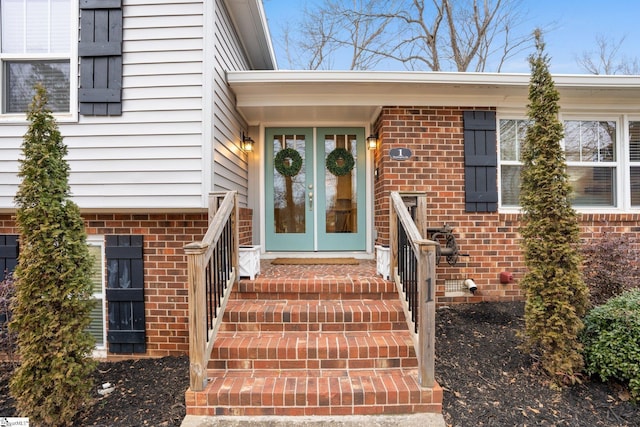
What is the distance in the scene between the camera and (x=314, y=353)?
97.5 inches

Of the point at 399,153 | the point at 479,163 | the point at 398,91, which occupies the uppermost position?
the point at 398,91

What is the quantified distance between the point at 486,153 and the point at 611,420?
9.14 feet

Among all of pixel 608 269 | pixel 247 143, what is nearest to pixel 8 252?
pixel 247 143

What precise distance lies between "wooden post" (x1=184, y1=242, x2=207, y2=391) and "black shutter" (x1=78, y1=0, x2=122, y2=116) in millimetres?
1889

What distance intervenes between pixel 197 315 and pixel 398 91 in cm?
323

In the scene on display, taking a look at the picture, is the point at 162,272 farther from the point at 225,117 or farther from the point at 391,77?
the point at 391,77

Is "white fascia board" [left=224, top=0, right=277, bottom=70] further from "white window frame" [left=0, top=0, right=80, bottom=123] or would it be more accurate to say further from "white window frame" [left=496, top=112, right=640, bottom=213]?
"white window frame" [left=496, top=112, right=640, bottom=213]

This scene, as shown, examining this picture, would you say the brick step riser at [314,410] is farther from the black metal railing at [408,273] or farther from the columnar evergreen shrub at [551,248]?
the columnar evergreen shrub at [551,248]

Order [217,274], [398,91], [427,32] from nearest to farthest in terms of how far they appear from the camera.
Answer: [217,274], [398,91], [427,32]

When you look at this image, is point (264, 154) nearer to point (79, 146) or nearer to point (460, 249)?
point (79, 146)

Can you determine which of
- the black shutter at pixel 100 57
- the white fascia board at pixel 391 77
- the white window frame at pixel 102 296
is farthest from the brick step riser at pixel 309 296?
the white fascia board at pixel 391 77

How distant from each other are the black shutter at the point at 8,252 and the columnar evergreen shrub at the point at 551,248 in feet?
16.5

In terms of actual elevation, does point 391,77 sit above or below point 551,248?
above

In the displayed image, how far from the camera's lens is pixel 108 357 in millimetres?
3359
